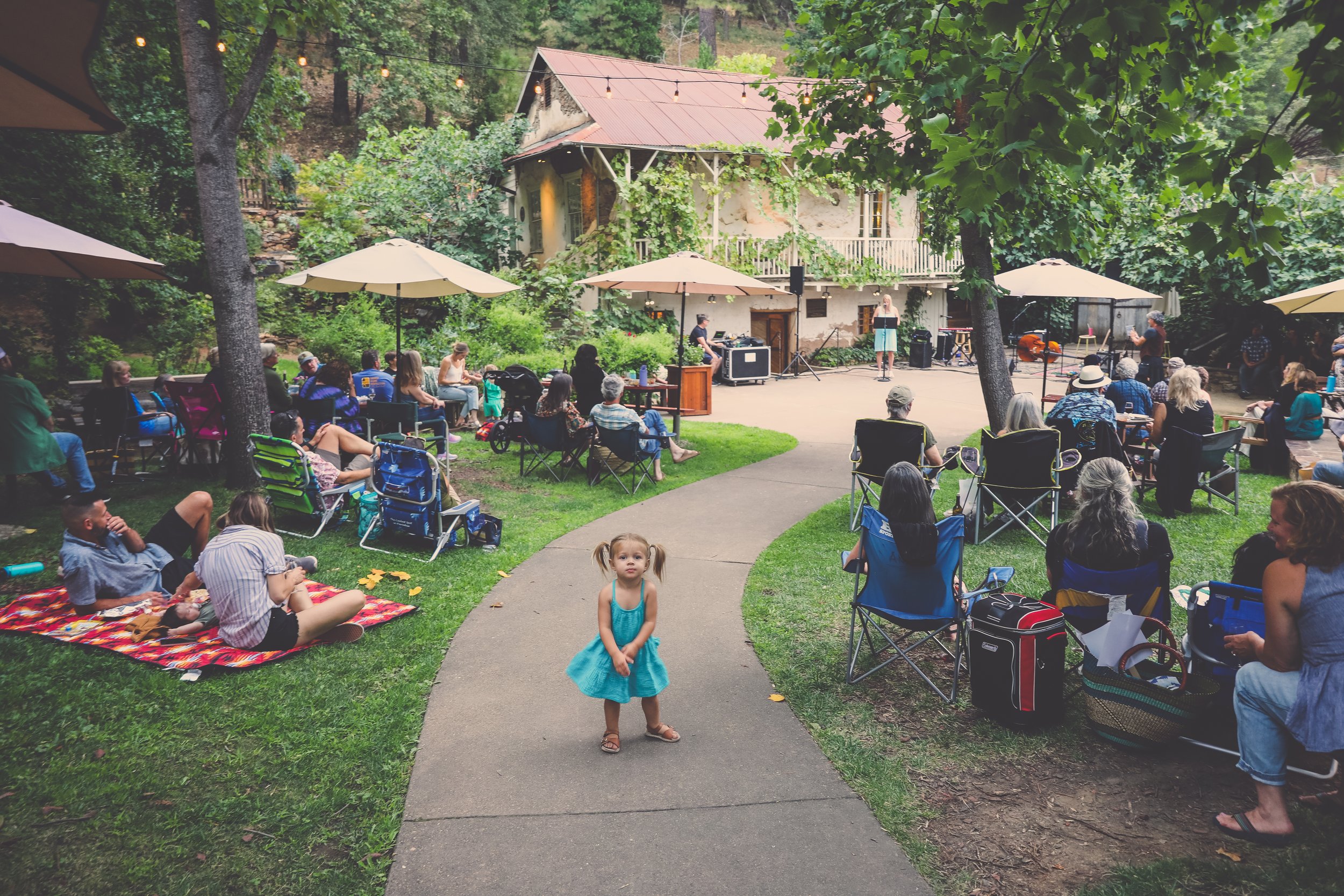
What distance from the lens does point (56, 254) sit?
7.83m

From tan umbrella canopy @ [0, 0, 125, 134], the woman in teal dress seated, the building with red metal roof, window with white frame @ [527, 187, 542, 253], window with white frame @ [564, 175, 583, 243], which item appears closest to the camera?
tan umbrella canopy @ [0, 0, 125, 134]

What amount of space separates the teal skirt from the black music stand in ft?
57.7

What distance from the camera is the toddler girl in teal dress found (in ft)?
12.9

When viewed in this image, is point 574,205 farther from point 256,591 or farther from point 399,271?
point 256,591

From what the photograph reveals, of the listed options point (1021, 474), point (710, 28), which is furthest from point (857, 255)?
point (710, 28)

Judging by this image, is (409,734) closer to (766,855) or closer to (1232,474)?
(766,855)

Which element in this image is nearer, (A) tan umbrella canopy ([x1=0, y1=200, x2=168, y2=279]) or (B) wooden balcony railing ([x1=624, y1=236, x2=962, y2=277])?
(A) tan umbrella canopy ([x1=0, y1=200, x2=168, y2=279])

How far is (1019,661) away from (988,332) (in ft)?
19.0

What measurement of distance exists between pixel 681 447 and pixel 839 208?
15660 mm

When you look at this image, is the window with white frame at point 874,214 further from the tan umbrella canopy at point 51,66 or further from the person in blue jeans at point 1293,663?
the tan umbrella canopy at point 51,66

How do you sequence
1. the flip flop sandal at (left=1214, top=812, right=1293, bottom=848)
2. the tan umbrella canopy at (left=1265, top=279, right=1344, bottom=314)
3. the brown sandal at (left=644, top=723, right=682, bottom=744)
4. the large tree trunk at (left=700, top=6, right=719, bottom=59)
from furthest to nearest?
the large tree trunk at (left=700, top=6, right=719, bottom=59)
the tan umbrella canopy at (left=1265, top=279, right=1344, bottom=314)
the brown sandal at (left=644, top=723, right=682, bottom=744)
the flip flop sandal at (left=1214, top=812, right=1293, bottom=848)

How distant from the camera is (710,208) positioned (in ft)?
75.2

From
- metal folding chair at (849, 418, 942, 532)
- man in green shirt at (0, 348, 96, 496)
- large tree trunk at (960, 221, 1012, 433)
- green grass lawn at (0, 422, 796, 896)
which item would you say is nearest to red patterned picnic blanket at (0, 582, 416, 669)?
green grass lawn at (0, 422, 796, 896)

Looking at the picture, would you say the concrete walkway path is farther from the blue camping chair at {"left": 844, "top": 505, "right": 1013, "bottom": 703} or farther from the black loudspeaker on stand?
the black loudspeaker on stand
